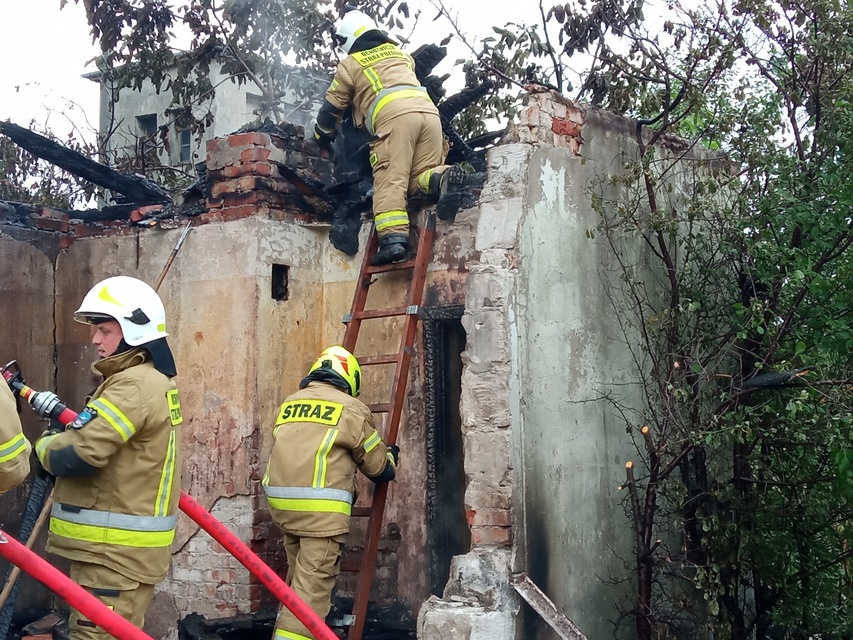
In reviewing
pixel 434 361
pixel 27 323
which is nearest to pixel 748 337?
pixel 434 361

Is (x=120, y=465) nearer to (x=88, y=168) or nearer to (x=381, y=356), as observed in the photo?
(x=381, y=356)

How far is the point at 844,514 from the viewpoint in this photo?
579 centimetres

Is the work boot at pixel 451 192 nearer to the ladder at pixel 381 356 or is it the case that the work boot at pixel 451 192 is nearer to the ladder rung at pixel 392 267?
the ladder at pixel 381 356

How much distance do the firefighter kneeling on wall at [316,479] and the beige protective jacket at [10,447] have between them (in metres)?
1.63

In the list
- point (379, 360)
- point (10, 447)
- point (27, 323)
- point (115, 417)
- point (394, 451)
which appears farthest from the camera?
point (27, 323)

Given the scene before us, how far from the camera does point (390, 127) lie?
19.9ft

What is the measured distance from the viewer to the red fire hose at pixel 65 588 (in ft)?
11.2

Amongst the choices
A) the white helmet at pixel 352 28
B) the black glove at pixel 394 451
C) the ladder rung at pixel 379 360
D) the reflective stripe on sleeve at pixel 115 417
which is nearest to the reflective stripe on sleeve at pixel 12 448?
the reflective stripe on sleeve at pixel 115 417

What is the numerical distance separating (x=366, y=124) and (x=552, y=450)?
7.63 feet

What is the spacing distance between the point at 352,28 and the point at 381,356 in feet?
7.15

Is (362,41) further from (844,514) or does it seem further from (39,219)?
(844,514)

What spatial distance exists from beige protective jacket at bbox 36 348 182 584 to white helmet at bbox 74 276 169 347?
93 mm

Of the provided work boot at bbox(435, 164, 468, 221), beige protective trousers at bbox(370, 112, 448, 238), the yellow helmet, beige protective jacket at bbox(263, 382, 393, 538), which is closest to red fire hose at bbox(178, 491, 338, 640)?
beige protective jacket at bbox(263, 382, 393, 538)

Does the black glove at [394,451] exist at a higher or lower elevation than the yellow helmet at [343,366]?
lower
